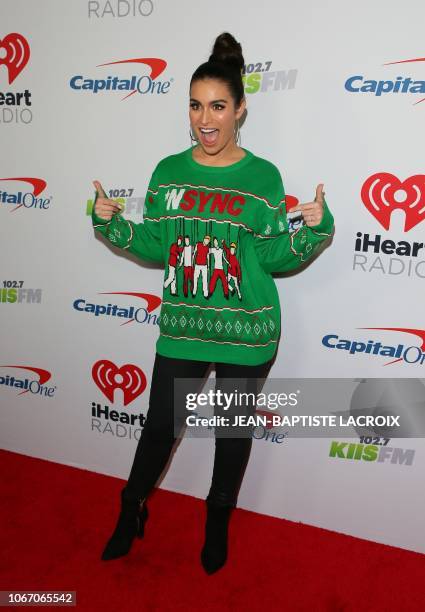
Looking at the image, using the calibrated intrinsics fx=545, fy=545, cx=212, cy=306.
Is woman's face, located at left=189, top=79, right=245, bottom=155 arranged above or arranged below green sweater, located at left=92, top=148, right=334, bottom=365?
above

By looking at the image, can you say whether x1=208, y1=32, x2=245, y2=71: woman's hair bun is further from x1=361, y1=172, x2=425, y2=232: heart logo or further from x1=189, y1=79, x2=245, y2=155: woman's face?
x1=361, y1=172, x2=425, y2=232: heart logo

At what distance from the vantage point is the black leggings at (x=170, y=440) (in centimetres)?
175

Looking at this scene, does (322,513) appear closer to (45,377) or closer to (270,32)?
(45,377)

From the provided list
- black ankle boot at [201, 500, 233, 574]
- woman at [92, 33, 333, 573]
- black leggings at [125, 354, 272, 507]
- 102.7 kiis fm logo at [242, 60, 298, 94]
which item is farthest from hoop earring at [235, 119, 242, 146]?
black ankle boot at [201, 500, 233, 574]

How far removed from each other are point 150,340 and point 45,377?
550mm

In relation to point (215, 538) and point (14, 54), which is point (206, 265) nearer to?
point (215, 538)

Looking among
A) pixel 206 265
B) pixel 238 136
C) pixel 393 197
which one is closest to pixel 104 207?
pixel 206 265

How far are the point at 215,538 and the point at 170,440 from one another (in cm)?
37

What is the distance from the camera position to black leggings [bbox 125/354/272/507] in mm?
1754

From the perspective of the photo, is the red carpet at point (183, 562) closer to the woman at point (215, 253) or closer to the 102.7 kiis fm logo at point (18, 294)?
the woman at point (215, 253)

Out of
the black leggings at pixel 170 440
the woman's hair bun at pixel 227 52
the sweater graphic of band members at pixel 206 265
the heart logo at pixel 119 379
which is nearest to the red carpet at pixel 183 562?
the black leggings at pixel 170 440

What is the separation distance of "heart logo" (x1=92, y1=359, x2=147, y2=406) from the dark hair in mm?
1132

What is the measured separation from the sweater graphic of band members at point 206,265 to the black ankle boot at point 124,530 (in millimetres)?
751

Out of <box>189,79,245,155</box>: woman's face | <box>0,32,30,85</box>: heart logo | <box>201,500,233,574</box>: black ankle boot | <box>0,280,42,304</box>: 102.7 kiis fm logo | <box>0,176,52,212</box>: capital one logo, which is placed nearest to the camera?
<box>189,79,245,155</box>: woman's face
